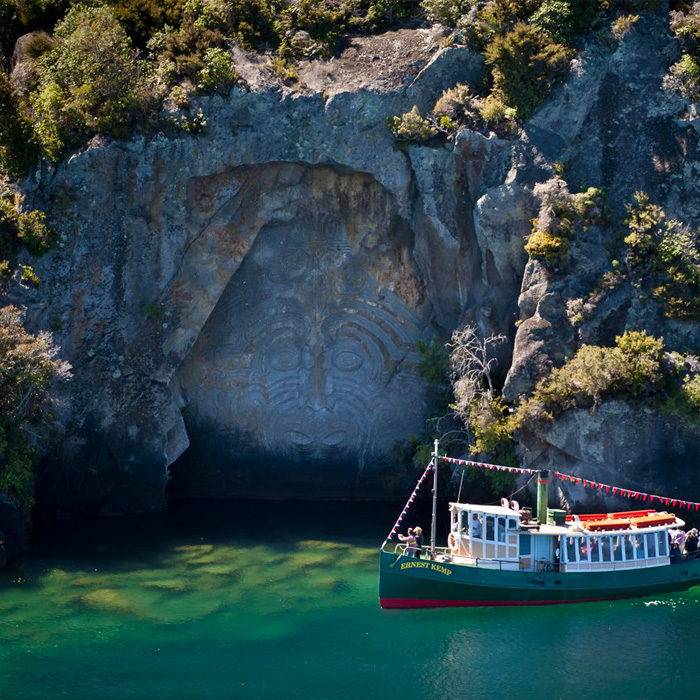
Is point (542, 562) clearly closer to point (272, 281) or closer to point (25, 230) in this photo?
point (272, 281)

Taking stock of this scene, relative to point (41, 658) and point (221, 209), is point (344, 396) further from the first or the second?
point (41, 658)

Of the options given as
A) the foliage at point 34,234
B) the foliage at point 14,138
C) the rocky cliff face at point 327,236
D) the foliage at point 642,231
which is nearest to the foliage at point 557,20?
the rocky cliff face at point 327,236

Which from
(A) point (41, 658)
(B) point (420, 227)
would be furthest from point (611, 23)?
(A) point (41, 658)

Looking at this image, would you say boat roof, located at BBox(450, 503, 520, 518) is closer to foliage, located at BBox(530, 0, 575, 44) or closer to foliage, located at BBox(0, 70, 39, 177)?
foliage, located at BBox(530, 0, 575, 44)

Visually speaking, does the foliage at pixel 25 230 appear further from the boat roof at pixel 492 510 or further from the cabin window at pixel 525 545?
the cabin window at pixel 525 545

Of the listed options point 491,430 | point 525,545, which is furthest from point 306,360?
point 525,545

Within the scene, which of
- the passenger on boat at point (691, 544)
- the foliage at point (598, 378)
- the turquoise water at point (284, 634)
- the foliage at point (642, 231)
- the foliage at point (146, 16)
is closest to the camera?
the turquoise water at point (284, 634)

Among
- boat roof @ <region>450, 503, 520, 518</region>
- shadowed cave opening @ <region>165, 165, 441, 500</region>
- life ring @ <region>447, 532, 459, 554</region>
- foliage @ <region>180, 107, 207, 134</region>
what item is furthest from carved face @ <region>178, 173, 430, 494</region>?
boat roof @ <region>450, 503, 520, 518</region>
